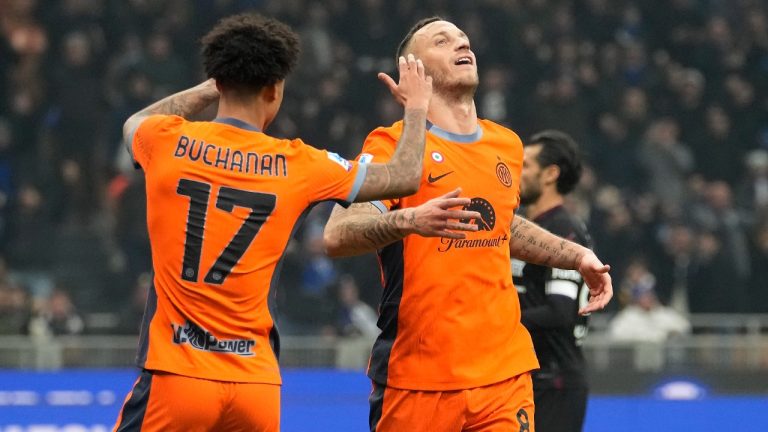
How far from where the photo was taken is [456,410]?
16.1ft

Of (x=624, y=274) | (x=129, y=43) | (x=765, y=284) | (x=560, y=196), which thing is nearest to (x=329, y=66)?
(x=129, y=43)

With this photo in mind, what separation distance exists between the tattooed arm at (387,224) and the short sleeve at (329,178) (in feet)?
0.72

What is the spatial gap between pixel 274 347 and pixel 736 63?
41.4ft

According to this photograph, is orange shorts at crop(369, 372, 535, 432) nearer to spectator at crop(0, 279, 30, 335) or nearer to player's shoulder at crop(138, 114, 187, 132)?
player's shoulder at crop(138, 114, 187, 132)

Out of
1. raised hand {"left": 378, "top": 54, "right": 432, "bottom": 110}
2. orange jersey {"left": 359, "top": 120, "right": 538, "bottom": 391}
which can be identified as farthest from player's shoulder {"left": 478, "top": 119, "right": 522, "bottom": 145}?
raised hand {"left": 378, "top": 54, "right": 432, "bottom": 110}

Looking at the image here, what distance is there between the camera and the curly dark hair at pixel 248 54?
413 cm

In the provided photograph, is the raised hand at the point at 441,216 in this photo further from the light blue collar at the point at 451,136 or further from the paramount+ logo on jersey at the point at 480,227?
the light blue collar at the point at 451,136

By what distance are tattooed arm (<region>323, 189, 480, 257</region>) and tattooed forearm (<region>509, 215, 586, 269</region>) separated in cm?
47

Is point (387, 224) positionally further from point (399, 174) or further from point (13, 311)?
point (13, 311)

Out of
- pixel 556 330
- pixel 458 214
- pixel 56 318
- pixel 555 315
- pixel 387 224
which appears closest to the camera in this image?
pixel 458 214

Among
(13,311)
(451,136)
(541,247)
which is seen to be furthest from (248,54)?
(13,311)

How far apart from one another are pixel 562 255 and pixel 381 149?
847 mm

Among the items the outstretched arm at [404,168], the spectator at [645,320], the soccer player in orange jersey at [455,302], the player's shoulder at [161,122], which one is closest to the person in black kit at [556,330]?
the soccer player in orange jersey at [455,302]

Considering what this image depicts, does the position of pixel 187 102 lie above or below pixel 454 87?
below
